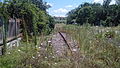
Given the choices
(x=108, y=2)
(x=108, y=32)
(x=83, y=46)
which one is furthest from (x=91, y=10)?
(x=83, y=46)

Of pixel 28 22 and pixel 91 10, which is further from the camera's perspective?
pixel 91 10

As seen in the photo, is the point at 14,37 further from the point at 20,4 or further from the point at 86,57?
the point at 86,57

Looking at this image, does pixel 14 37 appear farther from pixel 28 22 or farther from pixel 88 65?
pixel 88 65

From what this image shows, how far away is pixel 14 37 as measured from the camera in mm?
10188

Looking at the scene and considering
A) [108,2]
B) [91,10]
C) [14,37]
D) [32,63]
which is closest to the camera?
[32,63]

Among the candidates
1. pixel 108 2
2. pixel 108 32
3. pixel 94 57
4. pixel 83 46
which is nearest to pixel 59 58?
pixel 94 57

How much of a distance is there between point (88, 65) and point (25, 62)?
4.62 ft

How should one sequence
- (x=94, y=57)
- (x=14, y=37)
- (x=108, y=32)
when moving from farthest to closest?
(x=108, y=32), (x=14, y=37), (x=94, y=57)

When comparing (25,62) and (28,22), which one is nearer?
(25,62)

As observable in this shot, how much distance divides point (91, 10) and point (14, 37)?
39.9 metres

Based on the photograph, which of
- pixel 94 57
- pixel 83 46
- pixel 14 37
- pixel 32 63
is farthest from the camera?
pixel 14 37

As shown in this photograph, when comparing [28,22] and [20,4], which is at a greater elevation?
[20,4]

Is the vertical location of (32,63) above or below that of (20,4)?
below

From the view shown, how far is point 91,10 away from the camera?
159 ft
